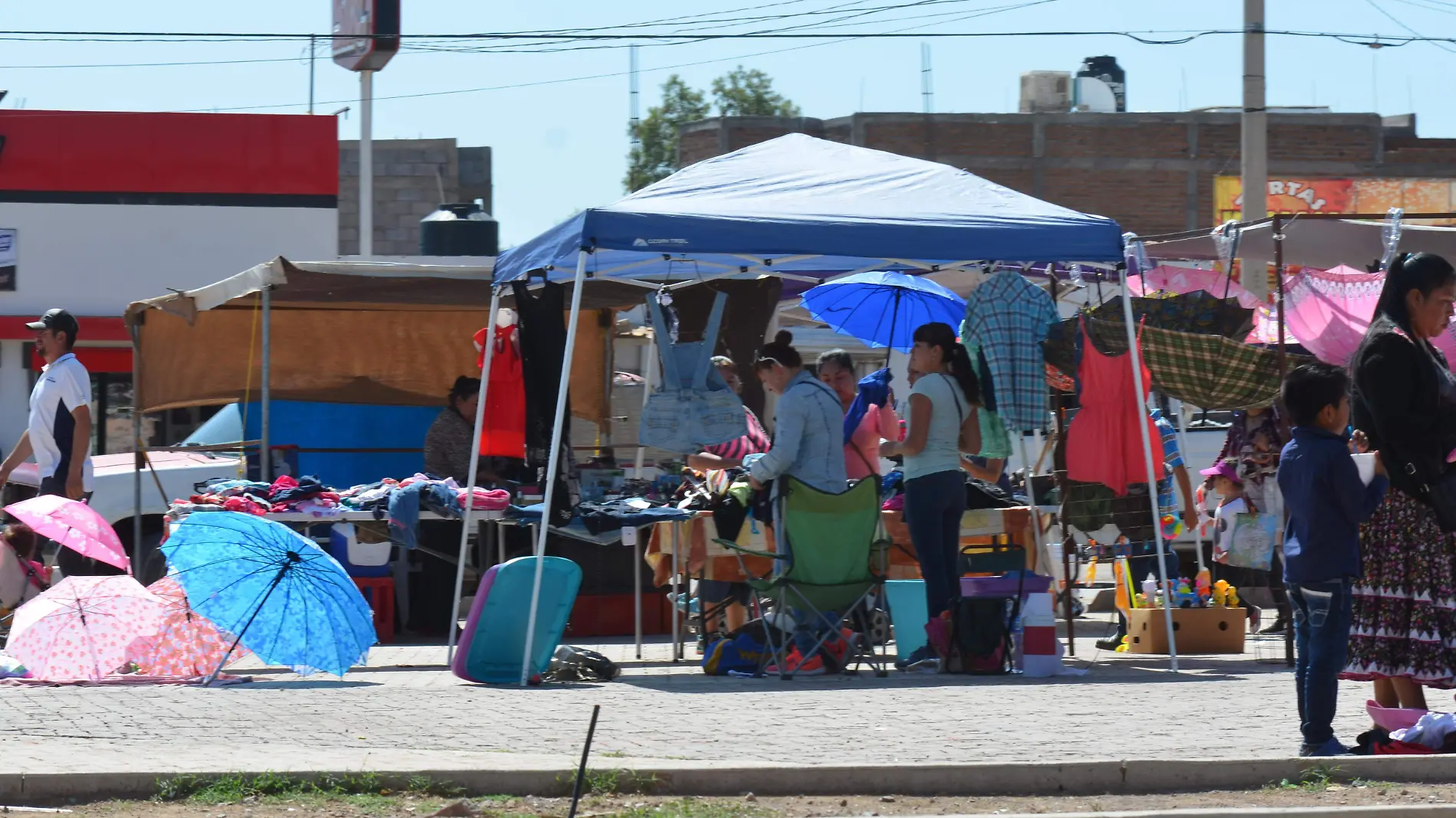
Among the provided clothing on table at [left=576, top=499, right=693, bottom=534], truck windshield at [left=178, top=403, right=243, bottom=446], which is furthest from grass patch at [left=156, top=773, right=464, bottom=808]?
truck windshield at [left=178, top=403, right=243, bottom=446]

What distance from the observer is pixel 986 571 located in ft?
34.2

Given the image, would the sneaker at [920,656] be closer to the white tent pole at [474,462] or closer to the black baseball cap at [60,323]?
the white tent pole at [474,462]

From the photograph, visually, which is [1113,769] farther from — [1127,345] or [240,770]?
[1127,345]

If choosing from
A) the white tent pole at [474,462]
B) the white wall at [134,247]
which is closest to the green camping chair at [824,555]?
the white tent pole at [474,462]

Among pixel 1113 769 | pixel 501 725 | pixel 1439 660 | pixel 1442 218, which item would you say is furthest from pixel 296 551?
pixel 1442 218

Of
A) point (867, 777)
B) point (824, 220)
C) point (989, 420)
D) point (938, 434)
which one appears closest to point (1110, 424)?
point (989, 420)

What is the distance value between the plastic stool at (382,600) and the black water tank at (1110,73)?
3477 cm

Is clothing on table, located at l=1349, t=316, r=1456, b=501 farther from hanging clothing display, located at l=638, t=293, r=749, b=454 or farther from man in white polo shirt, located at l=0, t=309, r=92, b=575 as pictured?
man in white polo shirt, located at l=0, t=309, r=92, b=575

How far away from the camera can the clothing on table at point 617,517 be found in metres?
10.6

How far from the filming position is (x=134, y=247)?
Answer: 2520cm

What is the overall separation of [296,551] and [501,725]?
2.09 meters

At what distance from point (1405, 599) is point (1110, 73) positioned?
131 feet

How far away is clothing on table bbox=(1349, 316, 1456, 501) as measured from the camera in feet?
22.7

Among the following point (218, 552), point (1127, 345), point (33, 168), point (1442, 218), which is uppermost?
point (33, 168)
